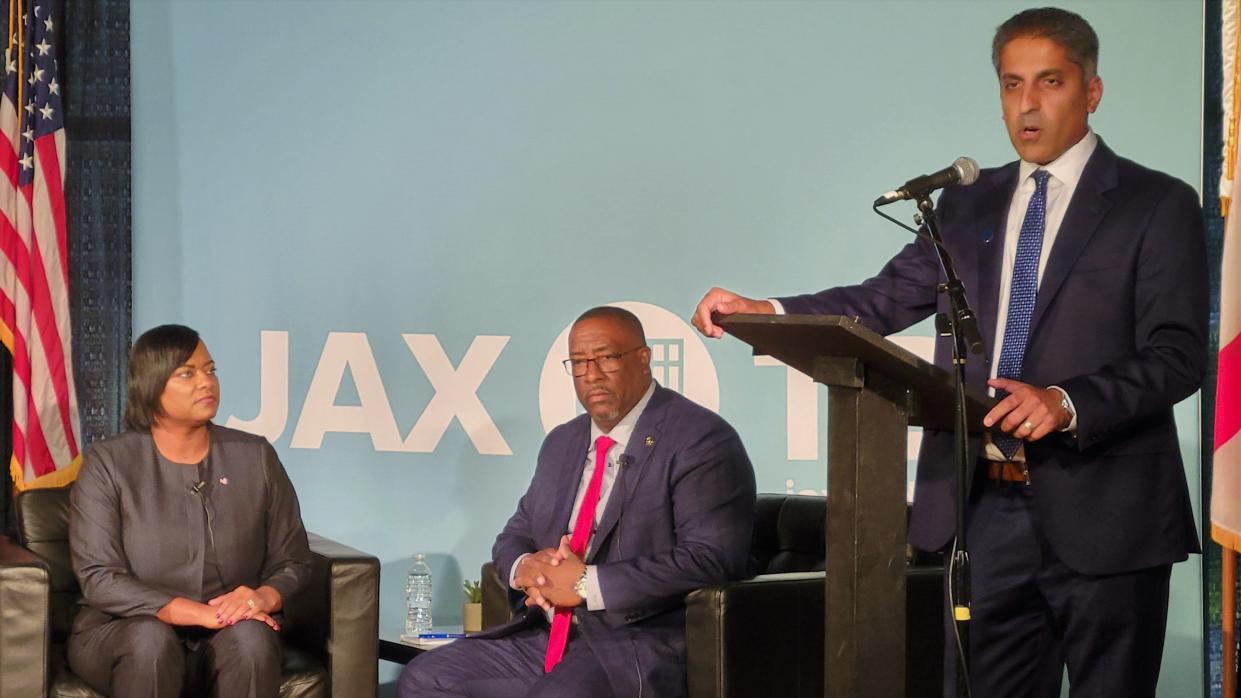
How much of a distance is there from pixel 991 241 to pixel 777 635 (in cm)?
134

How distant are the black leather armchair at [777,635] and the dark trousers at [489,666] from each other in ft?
1.18

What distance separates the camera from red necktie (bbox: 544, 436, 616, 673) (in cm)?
390

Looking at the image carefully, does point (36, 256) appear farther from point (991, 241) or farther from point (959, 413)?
point (959, 413)

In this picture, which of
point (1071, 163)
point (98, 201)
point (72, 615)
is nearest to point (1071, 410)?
point (1071, 163)

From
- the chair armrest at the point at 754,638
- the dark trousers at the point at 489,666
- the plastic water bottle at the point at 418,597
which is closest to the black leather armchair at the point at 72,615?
the dark trousers at the point at 489,666

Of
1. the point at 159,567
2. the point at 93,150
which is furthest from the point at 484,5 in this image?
the point at 159,567

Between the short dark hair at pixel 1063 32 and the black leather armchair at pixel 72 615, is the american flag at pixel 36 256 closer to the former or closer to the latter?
the black leather armchair at pixel 72 615

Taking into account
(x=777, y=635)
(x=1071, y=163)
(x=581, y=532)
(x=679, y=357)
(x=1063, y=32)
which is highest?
(x=1063, y=32)

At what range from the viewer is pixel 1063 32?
271 centimetres

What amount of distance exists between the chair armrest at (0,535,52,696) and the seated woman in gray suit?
14 centimetres

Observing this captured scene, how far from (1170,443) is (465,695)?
2100mm

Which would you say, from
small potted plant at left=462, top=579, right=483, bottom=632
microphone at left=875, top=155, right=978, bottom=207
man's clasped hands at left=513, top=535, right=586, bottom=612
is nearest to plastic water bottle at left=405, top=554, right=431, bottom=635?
small potted plant at left=462, top=579, right=483, bottom=632

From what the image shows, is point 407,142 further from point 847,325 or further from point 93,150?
point 847,325

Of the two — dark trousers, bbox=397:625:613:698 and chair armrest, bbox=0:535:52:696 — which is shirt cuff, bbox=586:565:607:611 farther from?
chair armrest, bbox=0:535:52:696
